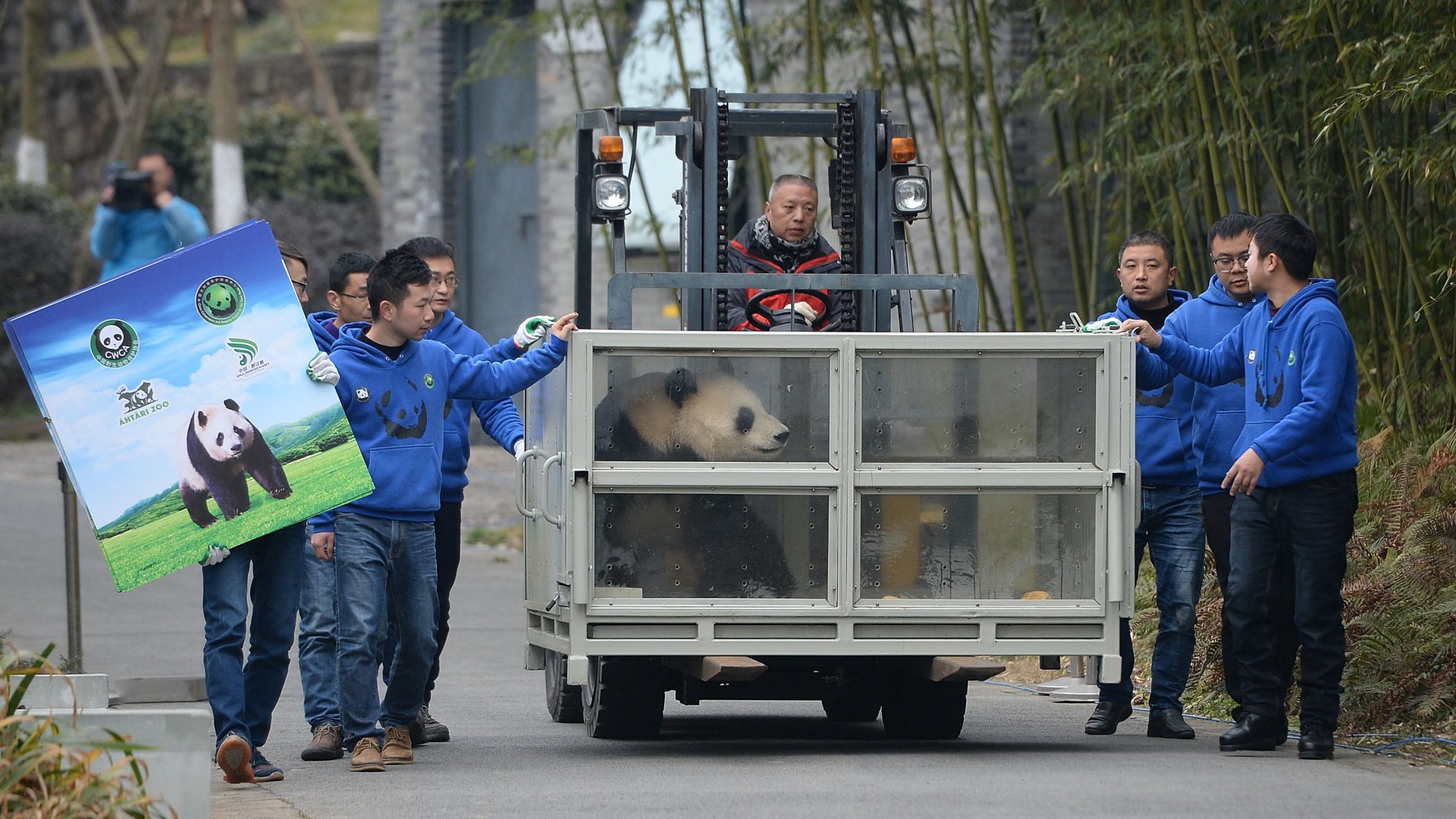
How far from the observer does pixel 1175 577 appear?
318 inches

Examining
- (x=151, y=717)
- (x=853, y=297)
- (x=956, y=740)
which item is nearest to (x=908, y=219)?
(x=853, y=297)

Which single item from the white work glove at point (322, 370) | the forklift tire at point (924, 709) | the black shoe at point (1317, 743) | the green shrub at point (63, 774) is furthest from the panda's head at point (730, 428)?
the green shrub at point (63, 774)

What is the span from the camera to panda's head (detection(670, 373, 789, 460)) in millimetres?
7102

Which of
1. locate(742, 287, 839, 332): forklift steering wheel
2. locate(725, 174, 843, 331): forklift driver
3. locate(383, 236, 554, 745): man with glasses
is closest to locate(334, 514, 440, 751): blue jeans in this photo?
locate(383, 236, 554, 745): man with glasses

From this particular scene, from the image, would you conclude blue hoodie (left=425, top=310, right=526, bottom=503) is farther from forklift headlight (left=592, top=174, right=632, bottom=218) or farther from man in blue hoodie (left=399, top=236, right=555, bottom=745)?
forklift headlight (left=592, top=174, right=632, bottom=218)

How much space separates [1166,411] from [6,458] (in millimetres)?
18428

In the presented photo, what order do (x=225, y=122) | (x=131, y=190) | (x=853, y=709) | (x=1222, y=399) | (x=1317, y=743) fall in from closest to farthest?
(x=1317, y=743), (x=1222, y=399), (x=853, y=709), (x=131, y=190), (x=225, y=122)

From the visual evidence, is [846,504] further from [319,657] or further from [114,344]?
[114,344]

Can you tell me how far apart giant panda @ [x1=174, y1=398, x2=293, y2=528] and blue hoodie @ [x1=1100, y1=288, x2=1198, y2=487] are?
3.18m

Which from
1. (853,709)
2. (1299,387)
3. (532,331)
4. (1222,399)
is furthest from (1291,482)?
(532,331)

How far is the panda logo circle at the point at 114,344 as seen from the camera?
6.92 meters

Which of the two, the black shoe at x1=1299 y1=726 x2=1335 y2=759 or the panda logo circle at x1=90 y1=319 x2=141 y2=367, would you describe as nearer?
the panda logo circle at x1=90 y1=319 x2=141 y2=367

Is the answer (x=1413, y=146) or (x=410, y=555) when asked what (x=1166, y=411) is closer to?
(x=1413, y=146)

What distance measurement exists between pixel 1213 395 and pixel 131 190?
7.16 m
